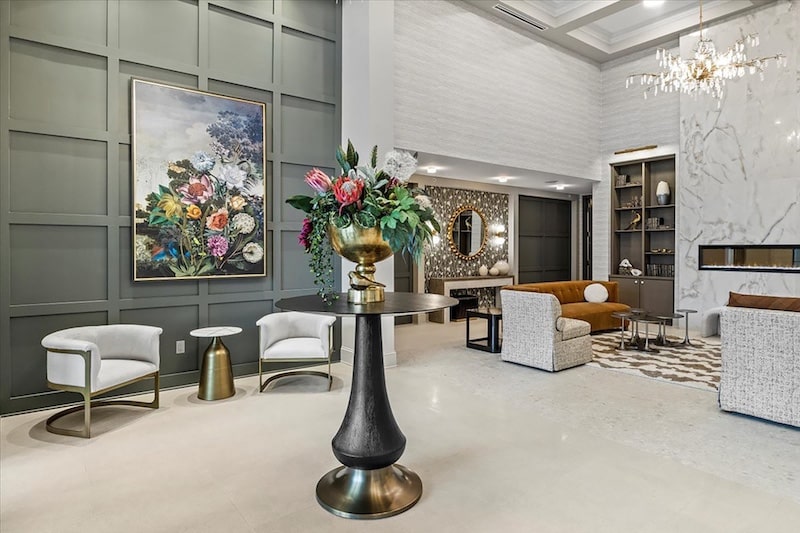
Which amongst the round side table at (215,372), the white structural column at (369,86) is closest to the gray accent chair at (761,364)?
the white structural column at (369,86)

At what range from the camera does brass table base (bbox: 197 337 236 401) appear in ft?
12.9

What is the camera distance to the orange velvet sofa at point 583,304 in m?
6.53

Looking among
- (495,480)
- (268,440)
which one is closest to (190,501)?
(268,440)

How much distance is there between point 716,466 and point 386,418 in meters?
2.00

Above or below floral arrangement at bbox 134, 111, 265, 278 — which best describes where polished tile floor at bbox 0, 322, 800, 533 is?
below

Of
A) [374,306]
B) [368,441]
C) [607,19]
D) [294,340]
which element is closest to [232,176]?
[294,340]

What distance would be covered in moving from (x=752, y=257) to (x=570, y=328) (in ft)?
11.9

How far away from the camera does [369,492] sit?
2.30 metres

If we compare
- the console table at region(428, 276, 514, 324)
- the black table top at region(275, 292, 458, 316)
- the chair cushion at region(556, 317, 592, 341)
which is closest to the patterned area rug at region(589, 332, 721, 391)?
the chair cushion at region(556, 317, 592, 341)

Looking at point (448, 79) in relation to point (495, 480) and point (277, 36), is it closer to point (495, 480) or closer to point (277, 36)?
point (277, 36)

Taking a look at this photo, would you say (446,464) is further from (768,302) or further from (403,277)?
(403,277)

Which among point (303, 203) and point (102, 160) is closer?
point (303, 203)

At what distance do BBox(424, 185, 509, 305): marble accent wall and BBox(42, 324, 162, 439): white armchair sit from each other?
533cm

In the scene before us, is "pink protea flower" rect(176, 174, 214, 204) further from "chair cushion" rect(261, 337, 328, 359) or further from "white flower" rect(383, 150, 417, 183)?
"white flower" rect(383, 150, 417, 183)
